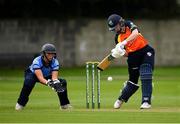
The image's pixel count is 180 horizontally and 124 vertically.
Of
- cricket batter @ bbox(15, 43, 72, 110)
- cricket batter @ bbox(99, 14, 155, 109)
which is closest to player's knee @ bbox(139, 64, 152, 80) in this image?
cricket batter @ bbox(99, 14, 155, 109)

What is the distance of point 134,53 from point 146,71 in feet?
1.73

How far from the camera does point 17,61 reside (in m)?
44.7

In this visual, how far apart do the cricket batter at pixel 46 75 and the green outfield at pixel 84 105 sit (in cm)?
26

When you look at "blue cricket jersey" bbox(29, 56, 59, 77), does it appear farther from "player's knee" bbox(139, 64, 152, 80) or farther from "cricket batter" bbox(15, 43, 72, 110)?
"player's knee" bbox(139, 64, 152, 80)

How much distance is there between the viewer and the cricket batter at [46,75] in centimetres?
2083

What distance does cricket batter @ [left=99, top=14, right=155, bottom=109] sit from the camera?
67.8 ft

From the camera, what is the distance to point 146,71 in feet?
68.3

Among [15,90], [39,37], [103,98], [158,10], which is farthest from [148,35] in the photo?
[103,98]

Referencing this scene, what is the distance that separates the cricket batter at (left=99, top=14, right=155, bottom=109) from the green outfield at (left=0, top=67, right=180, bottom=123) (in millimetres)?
480

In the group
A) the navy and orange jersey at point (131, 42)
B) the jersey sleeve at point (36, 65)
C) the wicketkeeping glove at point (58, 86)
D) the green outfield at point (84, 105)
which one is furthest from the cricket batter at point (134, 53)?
the jersey sleeve at point (36, 65)

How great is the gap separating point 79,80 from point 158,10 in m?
13.9

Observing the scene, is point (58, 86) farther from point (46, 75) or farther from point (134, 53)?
point (134, 53)

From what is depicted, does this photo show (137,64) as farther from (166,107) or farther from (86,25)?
(86,25)

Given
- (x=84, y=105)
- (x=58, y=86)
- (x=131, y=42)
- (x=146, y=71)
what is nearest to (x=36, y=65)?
(x=58, y=86)
